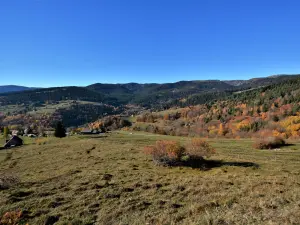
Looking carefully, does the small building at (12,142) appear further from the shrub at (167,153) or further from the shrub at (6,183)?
the shrub at (167,153)

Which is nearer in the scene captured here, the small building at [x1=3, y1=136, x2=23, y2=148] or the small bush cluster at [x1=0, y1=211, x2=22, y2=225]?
the small bush cluster at [x1=0, y1=211, x2=22, y2=225]

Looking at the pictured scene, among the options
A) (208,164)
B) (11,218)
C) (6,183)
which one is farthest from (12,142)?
(11,218)

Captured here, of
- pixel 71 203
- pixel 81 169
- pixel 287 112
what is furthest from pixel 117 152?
pixel 287 112

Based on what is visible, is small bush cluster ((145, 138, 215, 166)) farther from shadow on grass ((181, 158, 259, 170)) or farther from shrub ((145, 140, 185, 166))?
shadow on grass ((181, 158, 259, 170))

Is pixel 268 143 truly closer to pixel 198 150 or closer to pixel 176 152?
pixel 198 150

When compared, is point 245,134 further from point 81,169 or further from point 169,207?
point 169,207

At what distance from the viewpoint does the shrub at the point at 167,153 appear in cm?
3756

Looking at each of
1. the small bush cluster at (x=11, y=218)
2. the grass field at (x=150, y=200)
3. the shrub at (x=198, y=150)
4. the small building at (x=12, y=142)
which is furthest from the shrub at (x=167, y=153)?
the small building at (x=12, y=142)

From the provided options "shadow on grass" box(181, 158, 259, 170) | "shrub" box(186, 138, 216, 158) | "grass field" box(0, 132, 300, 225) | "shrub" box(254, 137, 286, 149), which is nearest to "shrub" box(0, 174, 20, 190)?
"grass field" box(0, 132, 300, 225)

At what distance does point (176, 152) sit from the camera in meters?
38.6

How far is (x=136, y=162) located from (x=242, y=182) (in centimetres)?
2048

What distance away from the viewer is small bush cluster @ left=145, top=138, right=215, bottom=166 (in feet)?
123

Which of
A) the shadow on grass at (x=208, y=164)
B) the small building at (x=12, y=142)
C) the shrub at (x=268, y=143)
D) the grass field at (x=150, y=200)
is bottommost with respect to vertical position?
the small building at (x=12, y=142)

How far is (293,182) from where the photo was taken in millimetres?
22750
